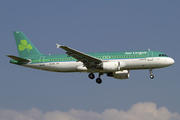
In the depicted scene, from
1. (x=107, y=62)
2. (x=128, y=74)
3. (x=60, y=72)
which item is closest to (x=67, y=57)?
(x=60, y=72)

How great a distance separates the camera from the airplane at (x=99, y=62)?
47781 millimetres

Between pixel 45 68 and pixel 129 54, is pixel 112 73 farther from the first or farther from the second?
pixel 45 68

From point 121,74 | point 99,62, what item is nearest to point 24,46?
point 99,62

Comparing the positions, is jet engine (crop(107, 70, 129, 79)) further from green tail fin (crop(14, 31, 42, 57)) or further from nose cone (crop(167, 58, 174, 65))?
green tail fin (crop(14, 31, 42, 57))

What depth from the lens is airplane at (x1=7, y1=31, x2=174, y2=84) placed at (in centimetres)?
4778

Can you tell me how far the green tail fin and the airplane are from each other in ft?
1.91

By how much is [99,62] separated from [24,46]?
14.5 m

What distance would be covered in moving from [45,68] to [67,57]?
3.99 metres

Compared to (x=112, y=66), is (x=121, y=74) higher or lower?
lower

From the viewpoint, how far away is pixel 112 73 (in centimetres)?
5247

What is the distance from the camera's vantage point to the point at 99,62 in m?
48.5

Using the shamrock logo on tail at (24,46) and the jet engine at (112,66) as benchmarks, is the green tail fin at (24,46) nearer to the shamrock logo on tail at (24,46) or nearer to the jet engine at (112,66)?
the shamrock logo on tail at (24,46)

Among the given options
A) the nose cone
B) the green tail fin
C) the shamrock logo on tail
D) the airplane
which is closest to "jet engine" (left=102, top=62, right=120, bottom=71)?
the airplane

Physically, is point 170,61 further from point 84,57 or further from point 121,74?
point 84,57
